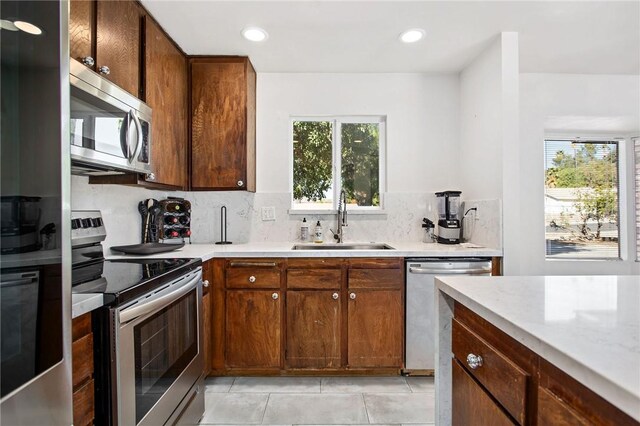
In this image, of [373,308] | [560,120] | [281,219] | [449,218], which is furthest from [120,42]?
[560,120]

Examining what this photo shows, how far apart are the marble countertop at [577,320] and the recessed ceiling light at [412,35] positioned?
178 centimetres

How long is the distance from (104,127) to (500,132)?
2375 millimetres

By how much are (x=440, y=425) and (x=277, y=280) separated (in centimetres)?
135

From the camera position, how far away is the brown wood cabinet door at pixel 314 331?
7.52 feet

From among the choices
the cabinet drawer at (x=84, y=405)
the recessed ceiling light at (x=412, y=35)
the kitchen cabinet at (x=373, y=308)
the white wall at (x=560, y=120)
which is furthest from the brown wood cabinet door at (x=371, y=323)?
the recessed ceiling light at (x=412, y=35)

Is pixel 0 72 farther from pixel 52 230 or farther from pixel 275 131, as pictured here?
pixel 275 131

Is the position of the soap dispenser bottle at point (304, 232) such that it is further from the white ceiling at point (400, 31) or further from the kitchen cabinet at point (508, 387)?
the kitchen cabinet at point (508, 387)

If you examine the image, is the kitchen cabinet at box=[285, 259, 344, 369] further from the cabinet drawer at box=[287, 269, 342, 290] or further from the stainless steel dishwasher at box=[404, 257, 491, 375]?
the stainless steel dishwasher at box=[404, 257, 491, 375]

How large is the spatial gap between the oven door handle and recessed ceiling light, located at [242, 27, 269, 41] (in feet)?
5.46

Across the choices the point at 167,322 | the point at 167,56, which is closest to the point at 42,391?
the point at 167,322

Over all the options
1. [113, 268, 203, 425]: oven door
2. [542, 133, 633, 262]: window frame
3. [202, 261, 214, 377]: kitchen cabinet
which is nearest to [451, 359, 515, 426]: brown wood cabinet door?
[113, 268, 203, 425]: oven door

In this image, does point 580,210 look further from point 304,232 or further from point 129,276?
point 129,276

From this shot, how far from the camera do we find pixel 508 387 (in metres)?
0.78

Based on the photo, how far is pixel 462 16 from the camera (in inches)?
81.0
